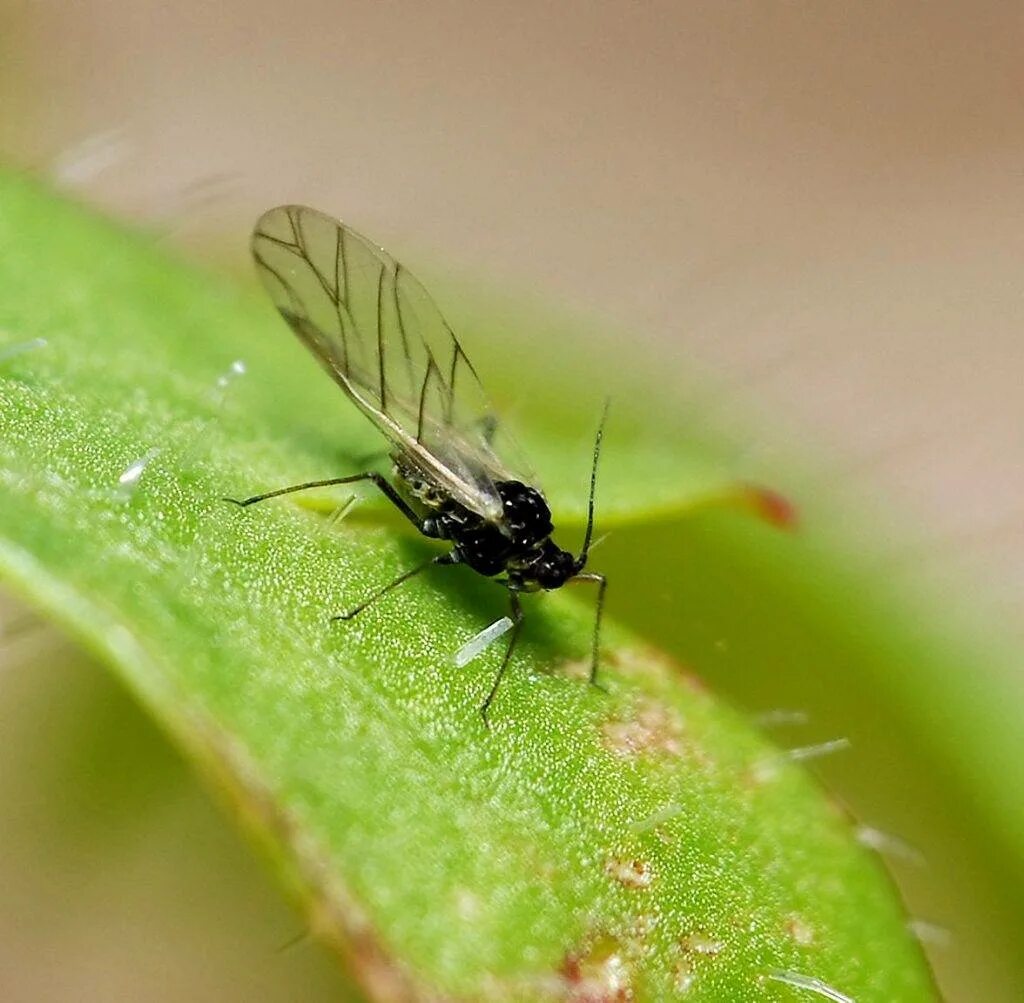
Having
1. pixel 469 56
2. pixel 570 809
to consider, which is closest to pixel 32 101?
pixel 469 56

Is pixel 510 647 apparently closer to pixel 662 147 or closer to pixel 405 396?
pixel 405 396

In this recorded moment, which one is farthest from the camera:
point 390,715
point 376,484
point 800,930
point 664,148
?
point 664,148

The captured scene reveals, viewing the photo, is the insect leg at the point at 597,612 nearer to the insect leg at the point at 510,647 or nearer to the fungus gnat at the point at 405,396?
the fungus gnat at the point at 405,396

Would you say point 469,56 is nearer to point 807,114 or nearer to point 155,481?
point 807,114

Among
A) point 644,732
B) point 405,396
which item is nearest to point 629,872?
point 644,732

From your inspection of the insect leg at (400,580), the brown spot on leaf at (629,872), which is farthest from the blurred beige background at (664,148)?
the brown spot on leaf at (629,872)
